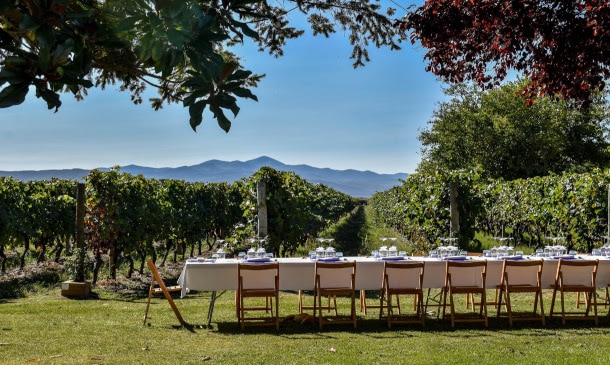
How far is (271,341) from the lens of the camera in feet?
20.7

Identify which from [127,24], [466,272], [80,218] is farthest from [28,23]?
[80,218]

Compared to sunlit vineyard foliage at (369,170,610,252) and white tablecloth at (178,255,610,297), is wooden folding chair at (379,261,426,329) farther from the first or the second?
sunlit vineyard foliage at (369,170,610,252)

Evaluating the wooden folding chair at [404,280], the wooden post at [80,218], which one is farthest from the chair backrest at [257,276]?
the wooden post at [80,218]

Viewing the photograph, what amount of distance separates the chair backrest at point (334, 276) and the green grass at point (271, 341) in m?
0.48

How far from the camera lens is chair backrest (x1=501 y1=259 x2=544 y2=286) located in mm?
7164

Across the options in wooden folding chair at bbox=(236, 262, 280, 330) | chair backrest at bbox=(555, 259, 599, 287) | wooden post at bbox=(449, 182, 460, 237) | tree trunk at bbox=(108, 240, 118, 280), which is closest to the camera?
wooden folding chair at bbox=(236, 262, 280, 330)

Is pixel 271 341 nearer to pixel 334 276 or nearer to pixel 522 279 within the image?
pixel 334 276

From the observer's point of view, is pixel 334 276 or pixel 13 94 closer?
pixel 13 94

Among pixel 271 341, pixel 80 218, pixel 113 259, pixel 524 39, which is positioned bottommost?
pixel 271 341

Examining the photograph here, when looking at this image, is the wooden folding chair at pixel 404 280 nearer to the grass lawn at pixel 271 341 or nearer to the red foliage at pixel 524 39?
the grass lawn at pixel 271 341

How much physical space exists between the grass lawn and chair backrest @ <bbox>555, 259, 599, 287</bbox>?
49 cm

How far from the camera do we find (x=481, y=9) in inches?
267

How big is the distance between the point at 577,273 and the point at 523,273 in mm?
659

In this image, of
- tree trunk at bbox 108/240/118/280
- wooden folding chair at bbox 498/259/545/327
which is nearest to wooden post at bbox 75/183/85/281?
tree trunk at bbox 108/240/118/280
